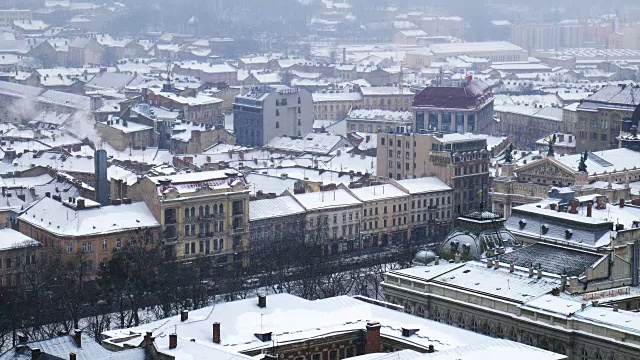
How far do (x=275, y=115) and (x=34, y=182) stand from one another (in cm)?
4764

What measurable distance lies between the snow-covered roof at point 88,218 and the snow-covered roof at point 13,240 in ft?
6.90

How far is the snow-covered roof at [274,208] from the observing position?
122 metres

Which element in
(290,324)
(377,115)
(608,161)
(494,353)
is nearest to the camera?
(494,353)

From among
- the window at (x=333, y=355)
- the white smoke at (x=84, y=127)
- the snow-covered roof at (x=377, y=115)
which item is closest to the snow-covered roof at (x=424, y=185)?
the white smoke at (x=84, y=127)

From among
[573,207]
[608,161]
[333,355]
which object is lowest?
[608,161]

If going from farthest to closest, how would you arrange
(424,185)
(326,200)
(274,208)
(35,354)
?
(424,185)
(326,200)
(274,208)
(35,354)

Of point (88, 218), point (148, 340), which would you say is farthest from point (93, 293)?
point (148, 340)

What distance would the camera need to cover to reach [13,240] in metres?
111

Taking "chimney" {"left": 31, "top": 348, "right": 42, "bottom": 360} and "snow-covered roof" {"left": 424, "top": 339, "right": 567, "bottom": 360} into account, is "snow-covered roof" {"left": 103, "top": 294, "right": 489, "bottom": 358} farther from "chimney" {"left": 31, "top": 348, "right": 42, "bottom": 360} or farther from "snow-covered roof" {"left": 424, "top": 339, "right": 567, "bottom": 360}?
"chimney" {"left": 31, "top": 348, "right": 42, "bottom": 360}

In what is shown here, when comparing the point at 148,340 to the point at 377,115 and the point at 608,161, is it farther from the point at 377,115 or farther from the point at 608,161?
the point at 377,115

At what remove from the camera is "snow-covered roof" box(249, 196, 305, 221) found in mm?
122125

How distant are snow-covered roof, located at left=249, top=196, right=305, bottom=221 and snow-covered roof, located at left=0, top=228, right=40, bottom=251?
17.2 m

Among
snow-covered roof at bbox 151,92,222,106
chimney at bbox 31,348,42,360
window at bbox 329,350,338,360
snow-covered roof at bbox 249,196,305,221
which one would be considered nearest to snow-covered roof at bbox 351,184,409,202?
snow-covered roof at bbox 249,196,305,221

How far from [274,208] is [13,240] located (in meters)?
21.4
